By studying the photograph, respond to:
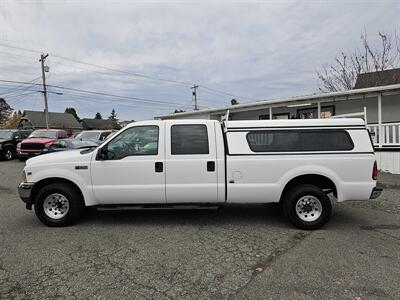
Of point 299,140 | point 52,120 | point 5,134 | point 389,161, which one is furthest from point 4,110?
point 299,140

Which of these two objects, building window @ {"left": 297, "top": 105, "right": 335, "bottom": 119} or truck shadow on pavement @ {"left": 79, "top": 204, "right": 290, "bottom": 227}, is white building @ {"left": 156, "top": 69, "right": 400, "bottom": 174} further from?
truck shadow on pavement @ {"left": 79, "top": 204, "right": 290, "bottom": 227}

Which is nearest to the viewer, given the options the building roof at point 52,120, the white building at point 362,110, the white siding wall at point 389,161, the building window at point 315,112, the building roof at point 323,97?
the white siding wall at point 389,161

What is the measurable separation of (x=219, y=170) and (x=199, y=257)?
5.17 feet

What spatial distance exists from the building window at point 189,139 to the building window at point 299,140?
0.79 meters

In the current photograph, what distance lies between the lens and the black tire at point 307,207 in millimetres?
5188

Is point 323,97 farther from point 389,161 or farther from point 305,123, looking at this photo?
point 305,123

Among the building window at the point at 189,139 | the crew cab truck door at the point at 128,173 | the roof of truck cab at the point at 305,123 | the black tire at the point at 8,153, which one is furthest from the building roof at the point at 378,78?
the black tire at the point at 8,153

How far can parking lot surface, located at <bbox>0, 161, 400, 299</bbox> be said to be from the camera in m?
3.32

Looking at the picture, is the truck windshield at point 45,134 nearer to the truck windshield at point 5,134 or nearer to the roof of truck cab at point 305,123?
the truck windshield at point 5,134

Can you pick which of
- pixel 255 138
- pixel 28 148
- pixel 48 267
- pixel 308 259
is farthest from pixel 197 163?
pixel 28 148

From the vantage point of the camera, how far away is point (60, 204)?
17.8 feet

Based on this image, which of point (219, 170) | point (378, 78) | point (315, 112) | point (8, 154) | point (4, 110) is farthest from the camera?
point (4, 110)

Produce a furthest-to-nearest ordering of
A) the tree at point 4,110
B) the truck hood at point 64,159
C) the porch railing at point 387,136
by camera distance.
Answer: the tree at point 4,110 < the porch railing at point 387,136 < the truck hood at point 64,159

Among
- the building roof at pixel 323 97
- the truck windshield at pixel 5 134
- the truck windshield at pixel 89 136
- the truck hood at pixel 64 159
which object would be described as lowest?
the truck hood at pixel 64 159
